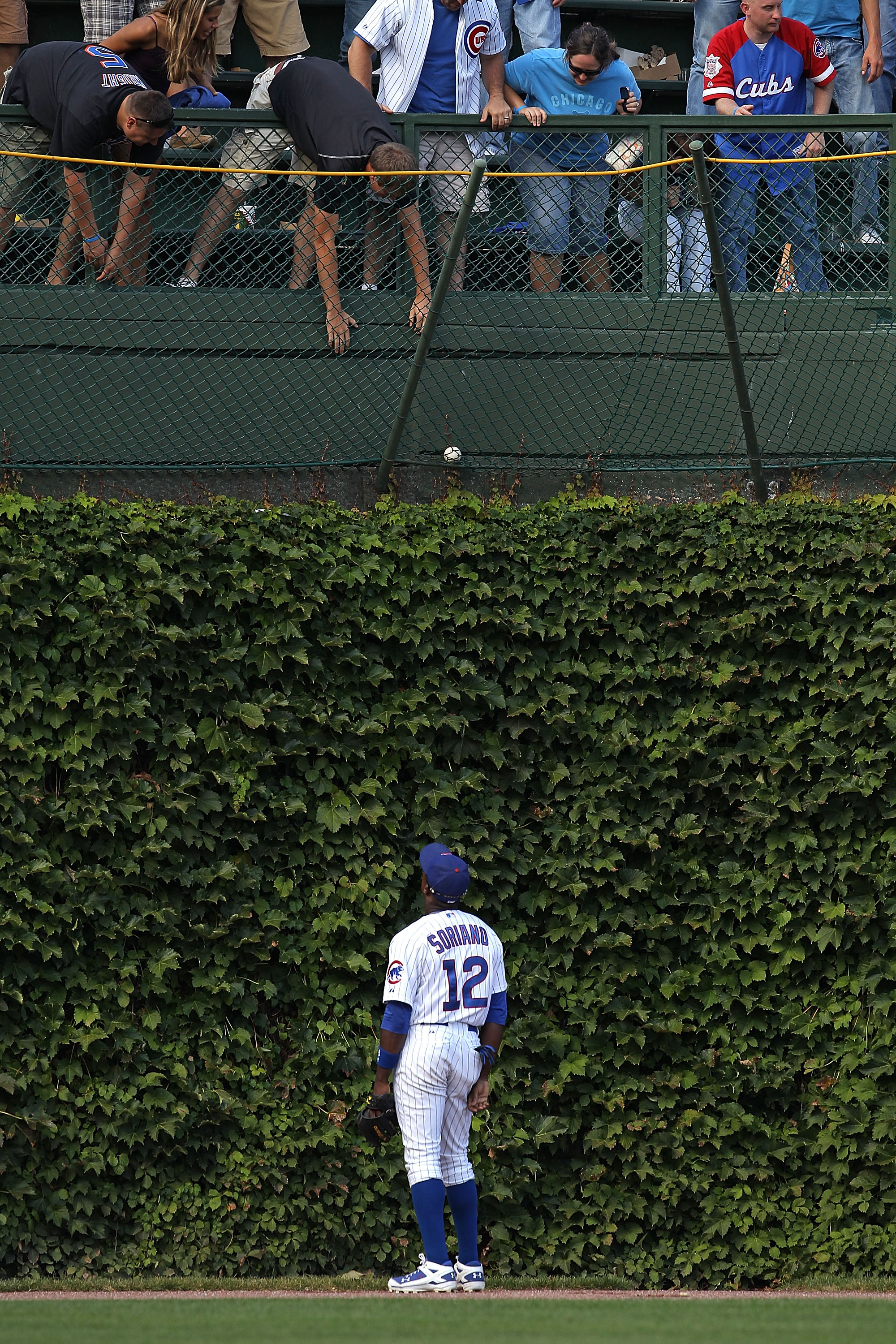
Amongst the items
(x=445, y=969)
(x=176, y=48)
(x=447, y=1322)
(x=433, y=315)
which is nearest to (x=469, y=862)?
(x=445, y=969)

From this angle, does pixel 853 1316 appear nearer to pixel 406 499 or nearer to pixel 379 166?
pixel 406 499

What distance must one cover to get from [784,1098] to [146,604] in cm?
373

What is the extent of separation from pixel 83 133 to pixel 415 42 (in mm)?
1987

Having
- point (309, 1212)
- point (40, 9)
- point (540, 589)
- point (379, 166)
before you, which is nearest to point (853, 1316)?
point (309, 1212)

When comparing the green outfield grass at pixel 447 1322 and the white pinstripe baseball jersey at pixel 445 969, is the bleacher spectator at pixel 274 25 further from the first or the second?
the green outfield grass at pixel 447 1322

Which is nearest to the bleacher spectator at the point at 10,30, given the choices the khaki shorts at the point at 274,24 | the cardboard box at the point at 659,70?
the khaki shorts at the point at 274,24

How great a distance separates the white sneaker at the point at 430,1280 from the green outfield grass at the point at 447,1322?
0.23m

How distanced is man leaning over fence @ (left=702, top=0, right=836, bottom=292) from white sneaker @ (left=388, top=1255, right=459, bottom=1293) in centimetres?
474

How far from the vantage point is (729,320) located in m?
6.76

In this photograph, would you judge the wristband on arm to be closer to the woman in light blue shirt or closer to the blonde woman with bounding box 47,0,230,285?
the woman in light blue shirt

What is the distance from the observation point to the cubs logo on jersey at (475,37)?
8.04 m

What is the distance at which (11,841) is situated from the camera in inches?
261

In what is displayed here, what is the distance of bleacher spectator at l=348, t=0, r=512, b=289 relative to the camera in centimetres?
794

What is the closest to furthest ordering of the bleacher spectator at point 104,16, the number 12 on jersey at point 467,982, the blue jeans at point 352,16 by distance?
the number 12 on jersey at point 467,982 → the bleacher spectator at point 104,16 → the blue jeans at point 352,16
